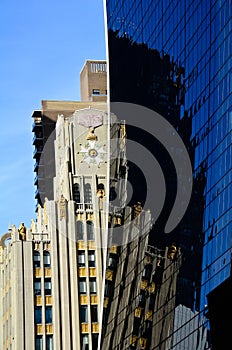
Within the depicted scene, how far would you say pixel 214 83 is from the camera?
2635 inches

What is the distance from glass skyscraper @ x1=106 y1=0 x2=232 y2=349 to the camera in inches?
2525

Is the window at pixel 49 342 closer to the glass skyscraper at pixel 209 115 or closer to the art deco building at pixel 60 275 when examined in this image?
the art deco building at pixel 60 275

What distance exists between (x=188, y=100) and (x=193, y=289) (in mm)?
11909

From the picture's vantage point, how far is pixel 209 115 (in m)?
68.3

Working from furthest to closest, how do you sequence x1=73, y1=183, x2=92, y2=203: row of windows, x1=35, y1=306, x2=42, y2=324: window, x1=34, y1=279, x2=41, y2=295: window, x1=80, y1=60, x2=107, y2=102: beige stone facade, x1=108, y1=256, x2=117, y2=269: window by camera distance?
x1=80, y1=60, x2=107, y2=102: beige stone facade, x1=73, y1=183, x2=92, y2=203: row of windows, x1=34, y1=279, x2=41, y2=295: window, x1=35, y1=306, x2=42, y2=324: window, x1=108, y1=256, x2=117, y2=269: window

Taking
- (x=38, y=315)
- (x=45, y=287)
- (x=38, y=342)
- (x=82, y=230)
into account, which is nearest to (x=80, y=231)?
(x=82, y=230)

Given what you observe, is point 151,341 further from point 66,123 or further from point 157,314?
point 66,123

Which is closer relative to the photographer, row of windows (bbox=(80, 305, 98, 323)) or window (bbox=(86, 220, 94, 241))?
row of windows (bbox=(80, 305, 98, 323))

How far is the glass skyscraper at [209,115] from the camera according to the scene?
64.1 m

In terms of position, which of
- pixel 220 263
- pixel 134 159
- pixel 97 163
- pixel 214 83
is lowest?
pixel 220 263

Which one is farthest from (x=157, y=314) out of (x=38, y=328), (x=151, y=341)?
(x=38, y=328)

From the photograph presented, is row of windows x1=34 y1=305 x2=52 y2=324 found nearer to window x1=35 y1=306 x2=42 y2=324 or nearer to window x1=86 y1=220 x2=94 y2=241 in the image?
window x1=35 y1=306 x2=42 y2=324

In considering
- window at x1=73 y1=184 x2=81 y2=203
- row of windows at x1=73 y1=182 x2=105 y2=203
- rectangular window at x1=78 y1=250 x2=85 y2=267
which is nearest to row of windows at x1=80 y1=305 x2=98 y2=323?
rectangular window at x1=78 y1=250 x2=85 y2=267

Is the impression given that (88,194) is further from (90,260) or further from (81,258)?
(90,260)
